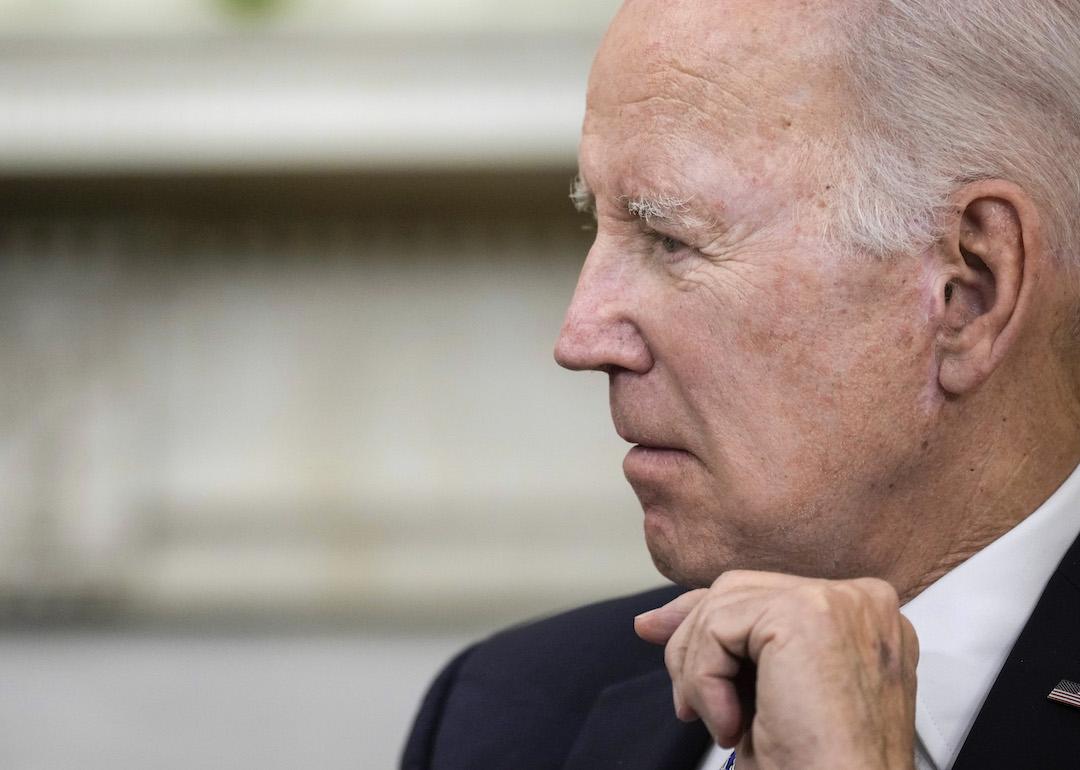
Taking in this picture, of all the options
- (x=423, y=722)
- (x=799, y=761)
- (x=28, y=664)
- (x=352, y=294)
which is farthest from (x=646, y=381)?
(x=28, y=664)

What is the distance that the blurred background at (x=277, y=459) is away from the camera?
3.55 metres

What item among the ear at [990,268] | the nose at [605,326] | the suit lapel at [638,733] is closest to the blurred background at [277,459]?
the suit lapel at [638,733]

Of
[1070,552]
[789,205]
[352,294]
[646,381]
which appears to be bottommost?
[1070,552]

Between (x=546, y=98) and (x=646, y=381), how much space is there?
7.51ft

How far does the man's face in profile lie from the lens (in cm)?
110

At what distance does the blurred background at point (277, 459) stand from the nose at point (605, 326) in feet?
7.60

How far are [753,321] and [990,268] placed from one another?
0.72 ft

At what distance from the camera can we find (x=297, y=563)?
143 inches

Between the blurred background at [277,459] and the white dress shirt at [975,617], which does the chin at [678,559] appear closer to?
the white dress shirt at [975,617]


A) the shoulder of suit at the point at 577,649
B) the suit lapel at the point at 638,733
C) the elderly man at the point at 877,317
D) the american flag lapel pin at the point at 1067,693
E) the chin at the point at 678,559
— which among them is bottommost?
the suit lapel at the point at 638,733

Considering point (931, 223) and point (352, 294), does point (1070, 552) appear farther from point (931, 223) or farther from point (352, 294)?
point (352, 294)

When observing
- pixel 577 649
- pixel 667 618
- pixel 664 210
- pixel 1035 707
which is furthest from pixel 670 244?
pixel 577 649

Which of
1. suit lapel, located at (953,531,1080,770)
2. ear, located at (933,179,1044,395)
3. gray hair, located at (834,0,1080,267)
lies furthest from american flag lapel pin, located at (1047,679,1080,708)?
gray hair, located at (834,0,1080,267)

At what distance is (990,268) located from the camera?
1109mm
